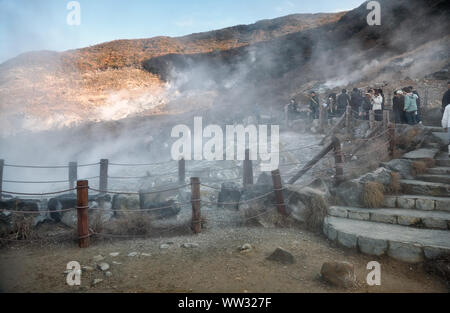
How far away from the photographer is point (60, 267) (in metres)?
3.30

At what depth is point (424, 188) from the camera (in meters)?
4.54

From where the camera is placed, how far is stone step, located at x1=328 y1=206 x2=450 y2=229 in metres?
3.67

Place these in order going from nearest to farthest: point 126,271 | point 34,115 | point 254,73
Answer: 1. point 126,271
2. point 34,115
3. point 254,73

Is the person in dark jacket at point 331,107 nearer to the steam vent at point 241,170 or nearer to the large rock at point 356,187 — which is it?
the steam vent at point 241,170

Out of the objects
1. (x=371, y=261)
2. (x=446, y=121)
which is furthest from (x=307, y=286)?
(x=446, y=121)

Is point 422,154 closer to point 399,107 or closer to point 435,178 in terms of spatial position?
point 435,178

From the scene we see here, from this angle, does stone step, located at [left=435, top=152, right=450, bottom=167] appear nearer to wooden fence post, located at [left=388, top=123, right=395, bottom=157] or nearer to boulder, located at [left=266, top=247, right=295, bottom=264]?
wooden fence post, located at [left=388, top=123, right=395, bottom=157]

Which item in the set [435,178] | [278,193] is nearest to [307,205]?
[278,193]

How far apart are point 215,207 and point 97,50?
90.9 feet

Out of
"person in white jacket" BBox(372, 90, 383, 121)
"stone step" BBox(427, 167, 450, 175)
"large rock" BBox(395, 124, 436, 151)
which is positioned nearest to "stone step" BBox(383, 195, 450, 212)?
"stone step" BBox(427, 167, 450, 175)

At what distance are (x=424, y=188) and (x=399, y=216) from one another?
3.49 ft

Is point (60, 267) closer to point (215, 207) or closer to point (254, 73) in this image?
point (215, 207)

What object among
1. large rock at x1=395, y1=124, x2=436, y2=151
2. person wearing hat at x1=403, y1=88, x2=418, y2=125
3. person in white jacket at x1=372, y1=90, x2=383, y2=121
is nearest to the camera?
large rock at x1=395, y1=124, x2=436, y2=151

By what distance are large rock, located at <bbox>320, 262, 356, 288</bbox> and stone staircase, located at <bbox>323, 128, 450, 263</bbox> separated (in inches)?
31.8
